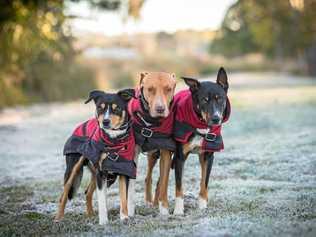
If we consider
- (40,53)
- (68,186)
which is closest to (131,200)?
(68,186)

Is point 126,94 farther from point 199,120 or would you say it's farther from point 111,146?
point 199,120

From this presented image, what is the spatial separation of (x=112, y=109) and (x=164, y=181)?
1.28 metres

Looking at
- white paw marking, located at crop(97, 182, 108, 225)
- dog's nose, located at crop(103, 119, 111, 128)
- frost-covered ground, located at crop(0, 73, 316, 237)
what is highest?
dog's nose, located at crop(103, 119, 111, 128)

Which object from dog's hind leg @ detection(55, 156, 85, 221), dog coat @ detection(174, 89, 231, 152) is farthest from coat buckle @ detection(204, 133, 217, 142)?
dog's hind leg @ detection(55, 156, 85, 221)

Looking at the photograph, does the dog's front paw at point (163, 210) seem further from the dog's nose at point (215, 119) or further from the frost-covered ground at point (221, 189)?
the dog's nose at point (215, 119)

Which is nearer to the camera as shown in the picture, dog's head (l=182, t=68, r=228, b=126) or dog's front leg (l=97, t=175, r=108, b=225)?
dog's front leg (l=97, t=175, r=108, b=225)

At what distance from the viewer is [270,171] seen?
38.6 feet

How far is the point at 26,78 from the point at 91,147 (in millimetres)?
29563

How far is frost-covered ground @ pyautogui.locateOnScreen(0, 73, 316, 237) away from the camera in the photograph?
→ 7.73 m

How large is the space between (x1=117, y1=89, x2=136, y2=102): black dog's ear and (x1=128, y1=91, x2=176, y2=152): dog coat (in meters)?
0.36

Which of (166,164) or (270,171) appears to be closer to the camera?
(166,164)

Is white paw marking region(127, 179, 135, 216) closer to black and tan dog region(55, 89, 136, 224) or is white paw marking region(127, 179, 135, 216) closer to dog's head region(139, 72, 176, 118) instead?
black and tan dog region(55, 89, 136, 224)

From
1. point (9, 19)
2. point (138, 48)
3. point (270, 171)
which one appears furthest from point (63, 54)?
point (270, 171)

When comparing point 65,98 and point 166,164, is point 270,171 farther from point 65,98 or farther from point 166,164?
point 65,98
